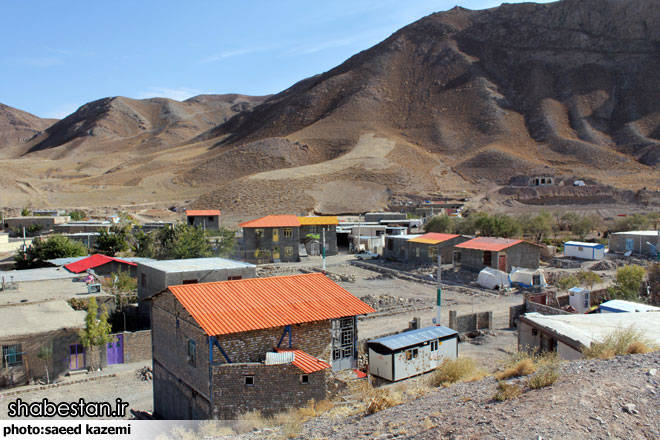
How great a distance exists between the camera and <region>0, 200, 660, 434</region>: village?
464 inches

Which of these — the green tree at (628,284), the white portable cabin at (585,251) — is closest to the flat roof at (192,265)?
the green tree at (628,284)

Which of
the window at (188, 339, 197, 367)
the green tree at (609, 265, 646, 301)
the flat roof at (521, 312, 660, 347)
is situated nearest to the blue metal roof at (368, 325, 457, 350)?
the flat roof at (521, 312, 660, 347)

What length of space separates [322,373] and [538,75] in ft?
457

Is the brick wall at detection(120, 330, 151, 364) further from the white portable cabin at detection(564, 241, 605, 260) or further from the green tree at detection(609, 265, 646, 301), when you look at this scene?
the white portable cabin at detection(564, 241, 605, 260)

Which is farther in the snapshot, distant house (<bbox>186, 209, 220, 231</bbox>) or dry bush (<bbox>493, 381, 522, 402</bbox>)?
distant house (<bbox>186, 209, 220, 231</bbox>)

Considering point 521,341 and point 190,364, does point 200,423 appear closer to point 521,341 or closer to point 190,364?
point 190,364

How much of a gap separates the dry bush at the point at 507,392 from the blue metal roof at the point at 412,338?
6.56 m

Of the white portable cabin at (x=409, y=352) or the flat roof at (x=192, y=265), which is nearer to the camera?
the white portable cabin at (x=409, y=352)

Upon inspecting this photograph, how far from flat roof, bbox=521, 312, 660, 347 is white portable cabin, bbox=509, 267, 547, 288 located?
13677mm

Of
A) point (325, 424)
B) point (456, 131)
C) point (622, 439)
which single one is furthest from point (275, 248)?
point (456, 131)

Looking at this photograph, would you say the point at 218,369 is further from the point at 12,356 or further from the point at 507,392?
the point at 12,356

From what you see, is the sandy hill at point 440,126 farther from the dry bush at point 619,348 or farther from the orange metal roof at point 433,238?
the dry bush at point 619,348

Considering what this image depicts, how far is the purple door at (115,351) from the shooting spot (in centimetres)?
1747

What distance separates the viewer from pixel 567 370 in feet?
28.2
